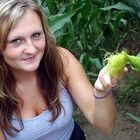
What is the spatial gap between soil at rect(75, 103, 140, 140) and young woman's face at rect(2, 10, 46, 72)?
1055 millimetres

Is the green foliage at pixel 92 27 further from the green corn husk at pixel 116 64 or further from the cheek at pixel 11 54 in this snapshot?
the green corn husk at pixel 116 64

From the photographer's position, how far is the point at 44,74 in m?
1.57

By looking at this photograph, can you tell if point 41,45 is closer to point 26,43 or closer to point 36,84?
point 26,43

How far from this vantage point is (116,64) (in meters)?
1.12

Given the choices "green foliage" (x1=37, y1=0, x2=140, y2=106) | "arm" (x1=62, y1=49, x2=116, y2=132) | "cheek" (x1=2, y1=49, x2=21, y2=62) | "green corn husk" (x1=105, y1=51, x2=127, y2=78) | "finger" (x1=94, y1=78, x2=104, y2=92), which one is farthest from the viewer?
"green foliage" (x1=37, y1=0, x2=140, y2=106)

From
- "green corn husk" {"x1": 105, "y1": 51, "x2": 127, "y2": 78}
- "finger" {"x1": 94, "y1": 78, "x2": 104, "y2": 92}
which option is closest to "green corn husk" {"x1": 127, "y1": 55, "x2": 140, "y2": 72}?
"green corn husk" {"x1": 105, "y1": 51, "x2": 127, "y2": 78}

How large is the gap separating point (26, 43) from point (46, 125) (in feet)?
1.06

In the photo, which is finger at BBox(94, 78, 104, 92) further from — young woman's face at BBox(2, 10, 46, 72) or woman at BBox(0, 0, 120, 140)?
young woman's face at BBox(2, 10, 46, 72)

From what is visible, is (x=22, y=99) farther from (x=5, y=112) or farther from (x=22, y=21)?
(x=22, y=21)

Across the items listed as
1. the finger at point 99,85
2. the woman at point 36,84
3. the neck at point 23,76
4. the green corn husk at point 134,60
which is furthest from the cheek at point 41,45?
the green corn husk at point 134,60

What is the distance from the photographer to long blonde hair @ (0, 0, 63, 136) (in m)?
1.36

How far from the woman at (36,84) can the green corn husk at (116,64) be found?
0.19m

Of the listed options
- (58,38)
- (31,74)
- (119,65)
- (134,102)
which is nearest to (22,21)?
(31,74)

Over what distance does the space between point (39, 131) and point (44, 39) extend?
12.9 inches
